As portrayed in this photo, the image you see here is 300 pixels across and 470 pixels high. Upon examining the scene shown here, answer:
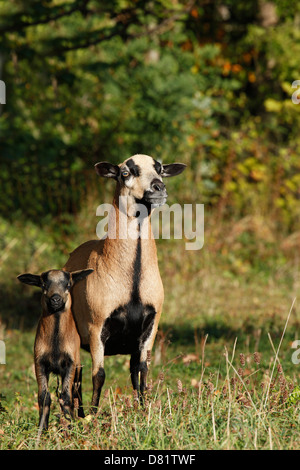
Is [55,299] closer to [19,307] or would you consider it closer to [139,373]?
[139,373]

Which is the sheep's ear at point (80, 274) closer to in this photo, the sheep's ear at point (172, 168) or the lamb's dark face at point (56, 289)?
the lamb's dark face at point (56, 289)

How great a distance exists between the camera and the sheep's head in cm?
427

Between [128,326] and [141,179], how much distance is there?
0.93 metres

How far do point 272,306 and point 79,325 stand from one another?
5.38 metres

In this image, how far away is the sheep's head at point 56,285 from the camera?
427 cm

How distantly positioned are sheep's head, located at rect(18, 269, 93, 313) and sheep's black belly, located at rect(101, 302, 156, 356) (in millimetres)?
302

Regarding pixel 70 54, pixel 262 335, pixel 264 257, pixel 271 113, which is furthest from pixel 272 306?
pixel 70 54

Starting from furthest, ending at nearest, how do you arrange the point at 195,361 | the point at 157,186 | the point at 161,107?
the point at 161,107 < the point at 195,361 < the point at 157,186

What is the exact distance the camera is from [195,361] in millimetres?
7203

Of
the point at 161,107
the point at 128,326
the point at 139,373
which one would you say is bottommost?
the point at 139,373

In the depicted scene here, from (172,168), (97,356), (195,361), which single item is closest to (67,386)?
(97,356)

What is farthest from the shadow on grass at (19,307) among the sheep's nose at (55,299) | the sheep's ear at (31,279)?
the sheep's nose at (55,299)

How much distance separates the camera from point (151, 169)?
4.28 metres

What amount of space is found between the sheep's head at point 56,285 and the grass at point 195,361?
27.2 inches
